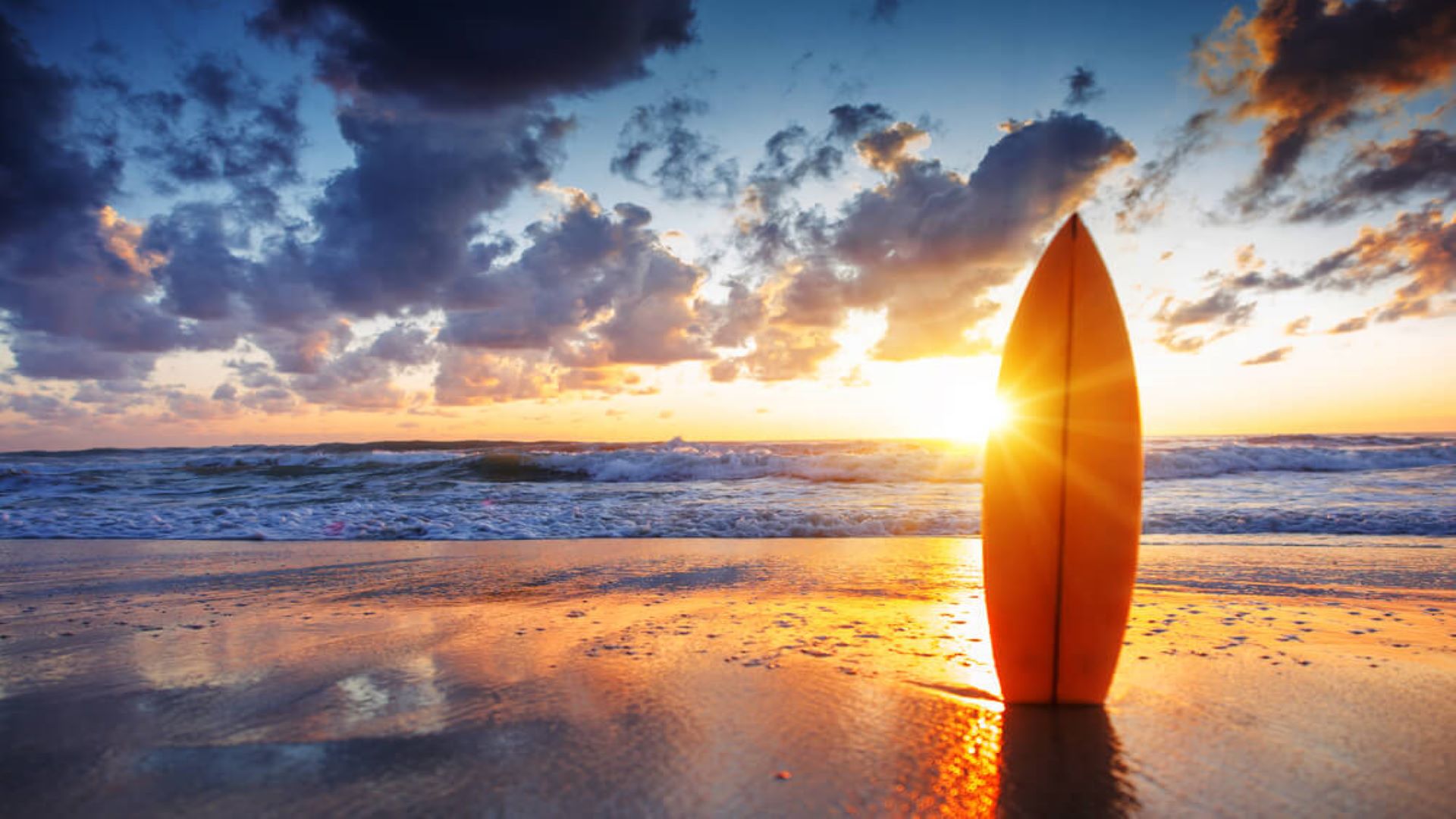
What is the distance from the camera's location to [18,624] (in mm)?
3990

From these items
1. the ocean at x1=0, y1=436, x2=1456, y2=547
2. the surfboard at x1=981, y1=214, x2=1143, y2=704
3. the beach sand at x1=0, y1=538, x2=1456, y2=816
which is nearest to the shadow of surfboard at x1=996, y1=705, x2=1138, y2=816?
the beach sand at x1=0, y1=538, x2=1456, y2=816

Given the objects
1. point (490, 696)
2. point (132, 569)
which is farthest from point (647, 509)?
point (490, 696)

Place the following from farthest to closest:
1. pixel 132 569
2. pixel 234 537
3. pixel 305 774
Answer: pixel 234 537 → pixel 132 569 → pixel 305 774

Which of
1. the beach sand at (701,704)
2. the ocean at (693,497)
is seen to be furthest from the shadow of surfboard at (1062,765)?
the ocean at (693,497)

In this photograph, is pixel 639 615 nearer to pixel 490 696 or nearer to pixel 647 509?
pixel 490 696

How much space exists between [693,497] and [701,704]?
9.67 m

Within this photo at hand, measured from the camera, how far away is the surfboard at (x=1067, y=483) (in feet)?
7.64

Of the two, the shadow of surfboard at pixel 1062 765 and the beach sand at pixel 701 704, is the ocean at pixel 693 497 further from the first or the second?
the shadow of surfboard at pixel 1062 765

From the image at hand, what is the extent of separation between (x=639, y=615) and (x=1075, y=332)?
277 centimetres

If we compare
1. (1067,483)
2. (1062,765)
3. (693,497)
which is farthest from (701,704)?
(693,497)

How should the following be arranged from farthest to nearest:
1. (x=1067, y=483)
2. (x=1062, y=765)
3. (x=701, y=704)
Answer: (x=701, y=704), (x=1067, y=483), (x=1062, y=765)

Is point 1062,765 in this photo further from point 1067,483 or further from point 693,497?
point 693,497

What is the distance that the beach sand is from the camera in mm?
1881

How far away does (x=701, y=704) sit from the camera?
2.53 meters
